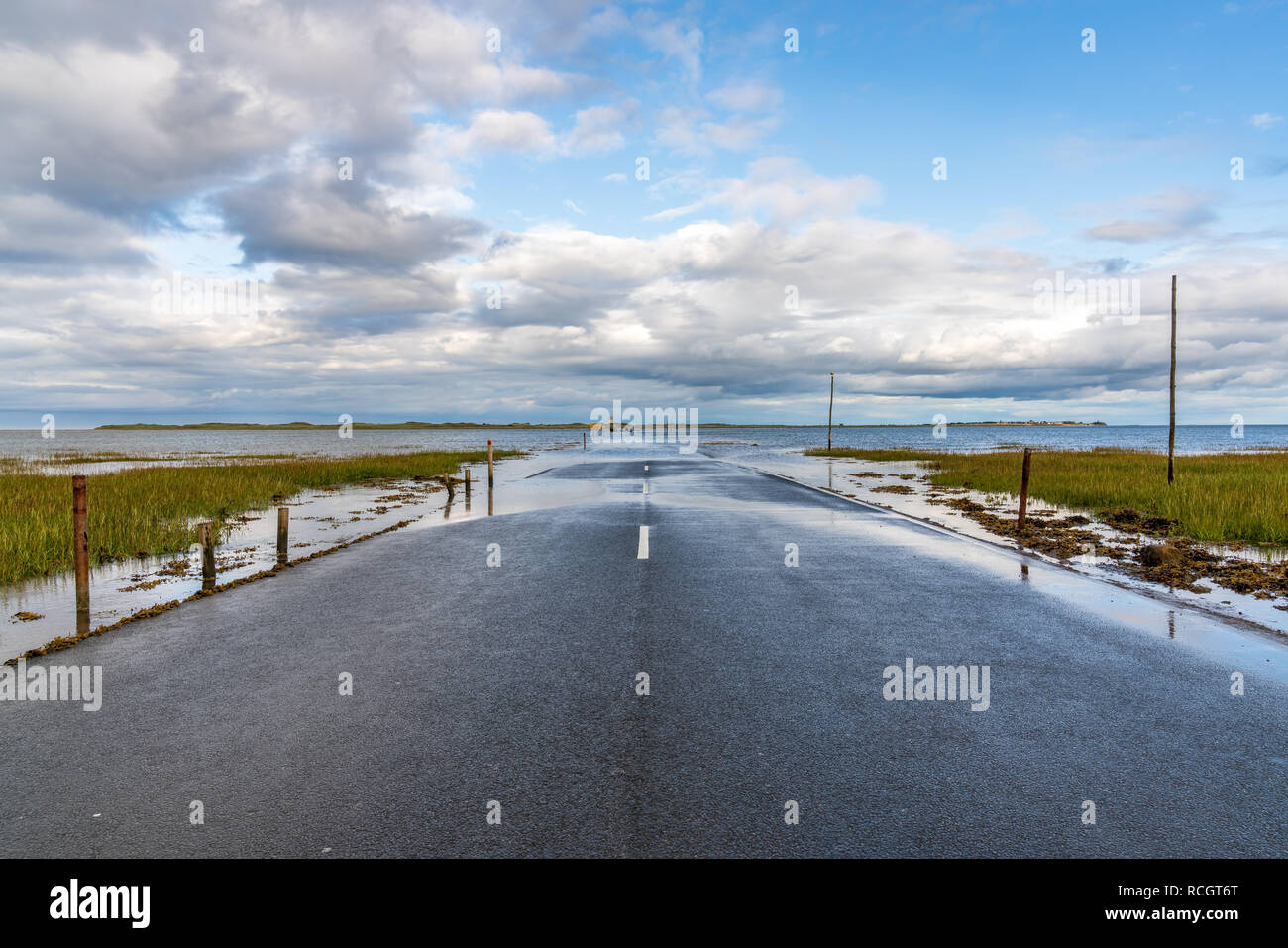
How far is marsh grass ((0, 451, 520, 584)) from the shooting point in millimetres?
13000

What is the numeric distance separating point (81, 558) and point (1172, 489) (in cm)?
2573

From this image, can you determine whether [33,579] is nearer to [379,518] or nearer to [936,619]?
[379,518]

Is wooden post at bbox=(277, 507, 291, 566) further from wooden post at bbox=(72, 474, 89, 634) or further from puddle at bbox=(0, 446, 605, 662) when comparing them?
wooden post at bbox=(72, 474, 89, 634)

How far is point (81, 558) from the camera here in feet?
27.3

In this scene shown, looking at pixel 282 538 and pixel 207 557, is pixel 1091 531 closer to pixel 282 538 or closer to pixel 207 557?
pixel 282 538

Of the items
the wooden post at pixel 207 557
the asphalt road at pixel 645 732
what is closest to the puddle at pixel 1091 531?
the asphalt road at pixel 645 732

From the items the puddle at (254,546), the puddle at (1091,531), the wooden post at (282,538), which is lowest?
the puddle at (254,546)

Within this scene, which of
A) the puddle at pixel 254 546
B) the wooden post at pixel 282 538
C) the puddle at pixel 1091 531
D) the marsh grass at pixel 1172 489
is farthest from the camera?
the marsh grass at pixel 1172 489

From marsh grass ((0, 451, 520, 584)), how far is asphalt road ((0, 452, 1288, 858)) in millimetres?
6535

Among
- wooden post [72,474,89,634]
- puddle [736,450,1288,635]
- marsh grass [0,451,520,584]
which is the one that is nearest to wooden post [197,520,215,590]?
wooden post [72,474,89,634]

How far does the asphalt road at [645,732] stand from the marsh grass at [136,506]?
6.54m

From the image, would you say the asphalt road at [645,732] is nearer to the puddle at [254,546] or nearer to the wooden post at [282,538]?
the puddle at [254,546]

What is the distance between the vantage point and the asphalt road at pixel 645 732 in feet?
11.5
